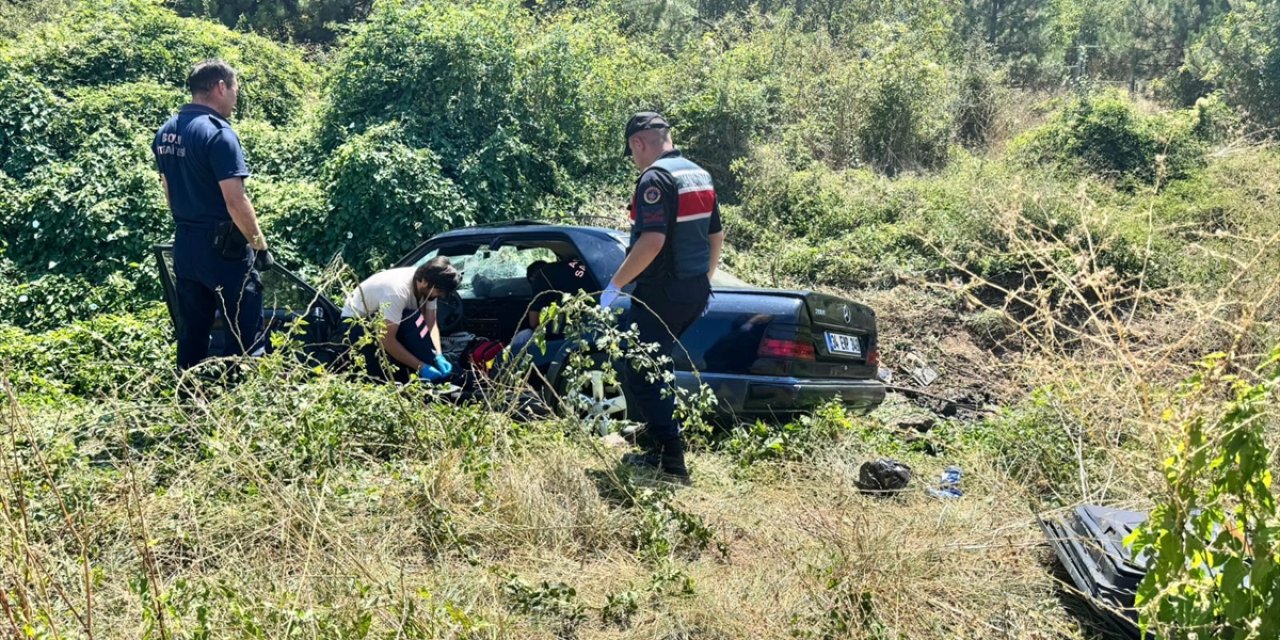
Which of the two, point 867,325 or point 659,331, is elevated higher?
point 659,331

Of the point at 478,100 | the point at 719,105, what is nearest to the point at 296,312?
the point at 478,100

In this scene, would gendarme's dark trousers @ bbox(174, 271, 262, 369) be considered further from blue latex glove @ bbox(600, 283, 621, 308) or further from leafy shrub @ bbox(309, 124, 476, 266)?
leafy shrub @ bbox(309, 124, 476, 266)

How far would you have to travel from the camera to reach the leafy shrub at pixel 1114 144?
589 inches

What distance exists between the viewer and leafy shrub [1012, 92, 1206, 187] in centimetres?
1496

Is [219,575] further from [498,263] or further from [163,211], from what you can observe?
[163,211]

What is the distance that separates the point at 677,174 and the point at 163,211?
287 inches

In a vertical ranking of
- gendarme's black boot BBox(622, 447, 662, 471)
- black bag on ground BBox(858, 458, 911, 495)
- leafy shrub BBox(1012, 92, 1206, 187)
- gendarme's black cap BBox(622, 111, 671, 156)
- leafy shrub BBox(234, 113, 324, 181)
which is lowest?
leafy shrub BBox(1012, 92, 1206, 187)

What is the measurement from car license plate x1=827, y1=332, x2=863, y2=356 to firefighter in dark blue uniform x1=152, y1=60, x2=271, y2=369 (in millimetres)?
3108

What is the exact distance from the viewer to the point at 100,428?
12.4 ft

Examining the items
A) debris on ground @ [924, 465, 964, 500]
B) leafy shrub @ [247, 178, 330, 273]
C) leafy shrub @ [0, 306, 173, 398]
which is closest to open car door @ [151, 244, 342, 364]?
leafy shrub @ [0, 306, 173, 398]

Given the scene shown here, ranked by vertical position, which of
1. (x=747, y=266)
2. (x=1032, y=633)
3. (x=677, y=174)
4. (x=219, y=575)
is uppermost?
(x=677, y=174)

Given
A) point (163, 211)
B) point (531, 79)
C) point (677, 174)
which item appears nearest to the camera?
point (677, 174)

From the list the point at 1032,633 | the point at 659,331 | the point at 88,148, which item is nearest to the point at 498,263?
the point at 659,331

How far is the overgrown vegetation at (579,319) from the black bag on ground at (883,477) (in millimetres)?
89
